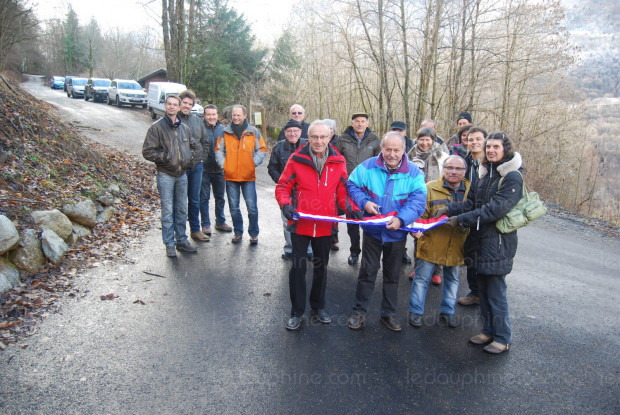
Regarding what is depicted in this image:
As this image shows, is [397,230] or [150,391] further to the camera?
[397,230]

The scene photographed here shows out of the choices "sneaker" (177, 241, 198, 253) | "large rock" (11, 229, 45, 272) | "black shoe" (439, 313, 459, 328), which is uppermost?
"large rock" (11, 229, 45, 272)

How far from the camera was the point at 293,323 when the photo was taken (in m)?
4.22

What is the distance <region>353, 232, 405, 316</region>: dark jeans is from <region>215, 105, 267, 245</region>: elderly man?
2877 millimetres

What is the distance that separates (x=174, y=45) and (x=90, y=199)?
1744cm

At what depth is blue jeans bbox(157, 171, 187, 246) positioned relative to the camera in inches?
237

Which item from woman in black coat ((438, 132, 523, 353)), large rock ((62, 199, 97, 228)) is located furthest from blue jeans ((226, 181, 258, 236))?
woman in black coat ((438, 132, 523, 353))

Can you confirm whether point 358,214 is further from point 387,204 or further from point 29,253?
point 29,253

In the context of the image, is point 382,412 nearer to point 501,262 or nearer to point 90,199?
point 501,262

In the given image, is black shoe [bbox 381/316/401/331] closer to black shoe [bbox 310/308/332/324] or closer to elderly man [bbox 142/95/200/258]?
black shoe [bbox 310/308/332/324]

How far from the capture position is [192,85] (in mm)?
22000

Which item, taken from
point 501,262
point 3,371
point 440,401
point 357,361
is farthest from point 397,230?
point 3,371

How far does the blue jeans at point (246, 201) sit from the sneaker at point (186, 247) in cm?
85

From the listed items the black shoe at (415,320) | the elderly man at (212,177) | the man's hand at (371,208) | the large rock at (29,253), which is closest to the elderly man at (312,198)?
the man's hand at (371,208)

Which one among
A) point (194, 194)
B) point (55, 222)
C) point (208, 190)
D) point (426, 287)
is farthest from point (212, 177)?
point (426, 287)
